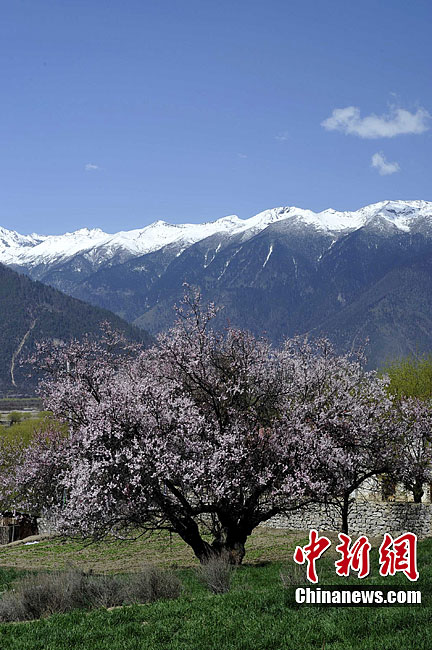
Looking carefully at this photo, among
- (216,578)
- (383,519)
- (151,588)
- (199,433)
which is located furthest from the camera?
(383,519)

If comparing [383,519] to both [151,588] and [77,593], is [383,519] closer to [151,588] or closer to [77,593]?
[151,588]

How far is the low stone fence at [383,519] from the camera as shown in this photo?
31062 mm

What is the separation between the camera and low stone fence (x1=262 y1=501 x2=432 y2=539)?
31062 millimetres

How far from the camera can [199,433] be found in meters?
18.5

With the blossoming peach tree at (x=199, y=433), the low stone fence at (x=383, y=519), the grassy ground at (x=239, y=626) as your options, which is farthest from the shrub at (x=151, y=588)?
the low stone fence at (x=383, y=519)

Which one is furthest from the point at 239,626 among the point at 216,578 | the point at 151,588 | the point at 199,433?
the point at 199,433

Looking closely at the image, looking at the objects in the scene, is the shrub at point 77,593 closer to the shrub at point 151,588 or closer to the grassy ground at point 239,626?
the shrub at point 151,588

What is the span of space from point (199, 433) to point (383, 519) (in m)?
18.8

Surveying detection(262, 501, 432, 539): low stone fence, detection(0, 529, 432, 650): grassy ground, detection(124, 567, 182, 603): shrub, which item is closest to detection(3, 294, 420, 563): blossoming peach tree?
detection(124, 567, 182, 603): shrub

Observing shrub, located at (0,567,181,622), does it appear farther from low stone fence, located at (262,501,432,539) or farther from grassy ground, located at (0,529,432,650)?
low stone fence, located at (262,501,432,539)

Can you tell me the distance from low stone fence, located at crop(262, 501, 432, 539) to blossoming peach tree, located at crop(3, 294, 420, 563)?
35.1 ft

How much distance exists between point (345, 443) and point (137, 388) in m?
6.91

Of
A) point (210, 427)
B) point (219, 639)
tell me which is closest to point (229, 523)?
point (210, 427)

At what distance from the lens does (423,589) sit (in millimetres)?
12086
